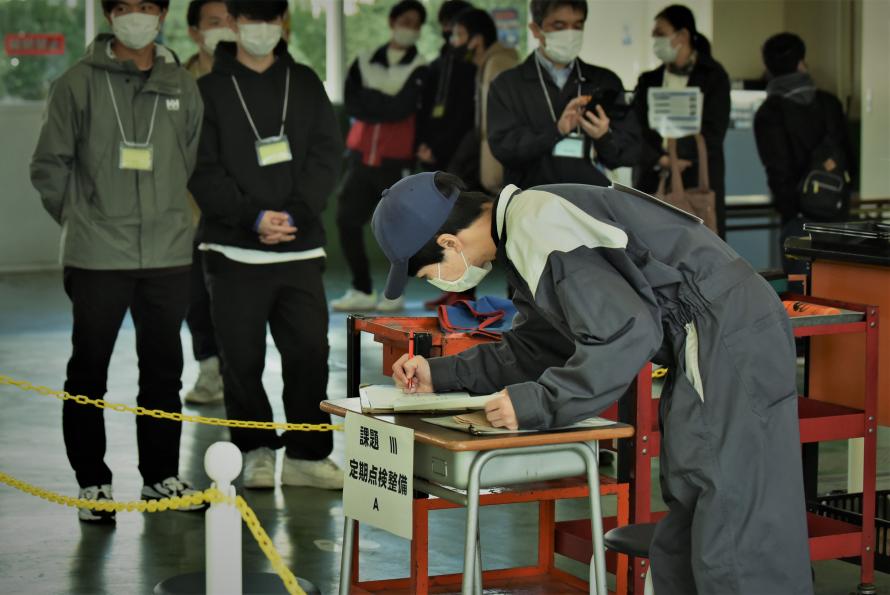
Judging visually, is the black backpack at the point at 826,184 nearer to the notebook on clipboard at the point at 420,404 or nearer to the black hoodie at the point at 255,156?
the black hoodie at the point at 255,156

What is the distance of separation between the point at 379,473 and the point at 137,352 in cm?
187

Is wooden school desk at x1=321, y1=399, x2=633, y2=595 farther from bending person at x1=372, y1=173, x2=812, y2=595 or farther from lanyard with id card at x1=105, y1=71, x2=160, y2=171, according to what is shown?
lanyard with id card at x1=105, y1=71, x2=160, y2=171

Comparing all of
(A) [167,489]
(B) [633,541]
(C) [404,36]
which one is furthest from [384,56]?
(B) [633,541]

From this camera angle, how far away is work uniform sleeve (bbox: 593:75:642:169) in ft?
18.7

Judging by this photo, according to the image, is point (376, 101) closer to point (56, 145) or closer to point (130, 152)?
point (130, 152)

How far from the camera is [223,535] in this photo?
2900 mm

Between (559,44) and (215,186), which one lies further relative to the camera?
(559,44)

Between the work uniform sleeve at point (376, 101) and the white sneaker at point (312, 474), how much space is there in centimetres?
445

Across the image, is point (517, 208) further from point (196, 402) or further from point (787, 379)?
point (196, 402)

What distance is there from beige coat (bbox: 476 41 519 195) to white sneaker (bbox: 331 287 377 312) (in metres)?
1.45

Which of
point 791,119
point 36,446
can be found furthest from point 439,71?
point 36,446

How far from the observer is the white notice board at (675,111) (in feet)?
22.8

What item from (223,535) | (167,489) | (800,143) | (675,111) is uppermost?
(675,111)

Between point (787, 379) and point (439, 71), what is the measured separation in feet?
22.0
